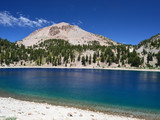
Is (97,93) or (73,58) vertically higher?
(73,58)

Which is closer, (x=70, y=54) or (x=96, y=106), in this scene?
(x=96, y=106)

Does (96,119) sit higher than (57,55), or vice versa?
(57,55)

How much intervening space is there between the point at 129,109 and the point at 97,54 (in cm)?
14478

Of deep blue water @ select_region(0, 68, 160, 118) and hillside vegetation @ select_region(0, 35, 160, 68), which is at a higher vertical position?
hillside vegetation @ select_region(0, 35, 160, 68)

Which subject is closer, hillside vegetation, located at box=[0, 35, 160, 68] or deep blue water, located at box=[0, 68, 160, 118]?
deep blue water, located at box=[0, 68, 160, 118]

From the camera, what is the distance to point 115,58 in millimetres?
148375

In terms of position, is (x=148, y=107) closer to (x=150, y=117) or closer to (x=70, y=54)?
(x=150, y=117)

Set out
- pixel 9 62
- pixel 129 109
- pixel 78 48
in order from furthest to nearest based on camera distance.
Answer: pixel 78 48 < pixel 9 62 < pixel 129 109

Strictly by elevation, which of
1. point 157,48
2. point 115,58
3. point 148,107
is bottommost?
point 148,107

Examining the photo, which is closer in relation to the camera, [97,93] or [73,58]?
[97,93]

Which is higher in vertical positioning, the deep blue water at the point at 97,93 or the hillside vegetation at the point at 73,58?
the hillside vegetation at the point at 73,58

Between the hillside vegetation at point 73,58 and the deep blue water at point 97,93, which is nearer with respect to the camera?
the deep blue water at point 97,93

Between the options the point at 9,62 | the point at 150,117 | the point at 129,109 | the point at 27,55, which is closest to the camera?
the point at 150,117

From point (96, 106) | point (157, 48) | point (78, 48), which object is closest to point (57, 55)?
point (78, 48)
